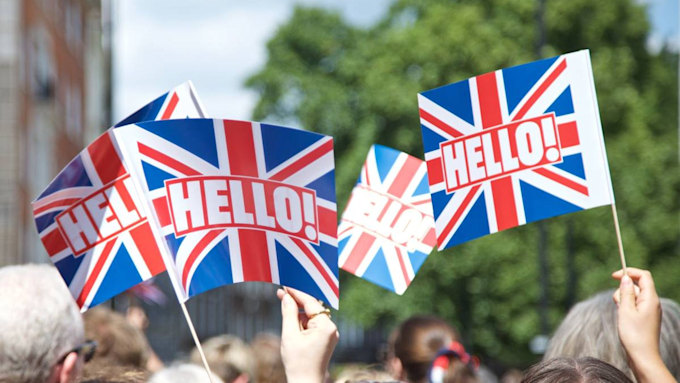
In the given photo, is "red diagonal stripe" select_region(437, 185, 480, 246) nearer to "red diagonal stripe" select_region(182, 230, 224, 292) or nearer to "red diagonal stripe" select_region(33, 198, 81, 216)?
"red diagonal stripe" select_region(182, 230, 224, 292)

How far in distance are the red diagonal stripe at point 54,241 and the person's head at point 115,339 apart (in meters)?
1.40

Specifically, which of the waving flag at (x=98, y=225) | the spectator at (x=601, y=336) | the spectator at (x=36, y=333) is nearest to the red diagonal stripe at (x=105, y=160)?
the waving flag at (x=98, y=225)

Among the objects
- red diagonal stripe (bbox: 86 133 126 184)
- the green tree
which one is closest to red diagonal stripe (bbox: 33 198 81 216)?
red diagonal stripe (bbox: 86 133 126 184)

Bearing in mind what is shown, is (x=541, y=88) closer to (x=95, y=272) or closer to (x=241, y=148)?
(x=241, y=148)

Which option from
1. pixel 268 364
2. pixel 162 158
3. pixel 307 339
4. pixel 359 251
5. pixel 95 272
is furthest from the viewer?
pixel 268 364

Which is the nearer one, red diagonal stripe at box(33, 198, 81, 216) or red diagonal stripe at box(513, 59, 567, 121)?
red diagonal stripe at box(33, 198, 81, 216)

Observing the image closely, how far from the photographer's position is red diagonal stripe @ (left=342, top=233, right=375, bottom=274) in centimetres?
432

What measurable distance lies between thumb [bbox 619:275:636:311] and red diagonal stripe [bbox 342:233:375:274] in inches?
61.8

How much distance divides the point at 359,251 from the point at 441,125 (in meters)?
0.98

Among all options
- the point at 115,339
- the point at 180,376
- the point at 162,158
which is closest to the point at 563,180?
the point at 162,158

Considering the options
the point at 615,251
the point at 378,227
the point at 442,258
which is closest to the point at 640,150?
the point at 615,251

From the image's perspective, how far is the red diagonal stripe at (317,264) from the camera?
10.7ft

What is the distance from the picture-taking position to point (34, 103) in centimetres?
2328

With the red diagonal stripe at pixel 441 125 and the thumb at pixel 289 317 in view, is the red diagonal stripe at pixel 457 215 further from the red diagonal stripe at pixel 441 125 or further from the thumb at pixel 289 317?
the thumb at pixel 289 317
